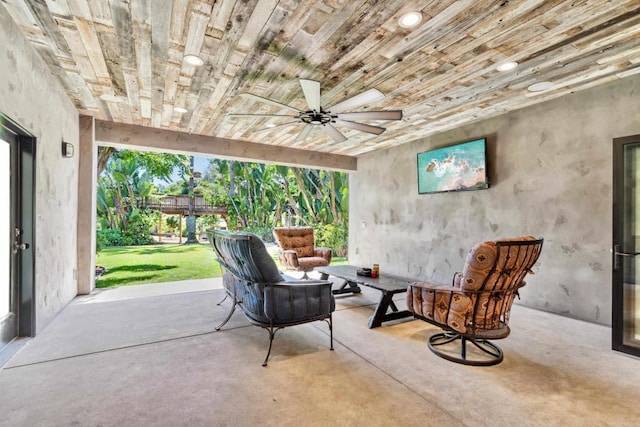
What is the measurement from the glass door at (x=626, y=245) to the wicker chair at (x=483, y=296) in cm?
104

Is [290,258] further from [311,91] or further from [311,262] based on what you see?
[311,91]

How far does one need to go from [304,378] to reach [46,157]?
355 centimetres

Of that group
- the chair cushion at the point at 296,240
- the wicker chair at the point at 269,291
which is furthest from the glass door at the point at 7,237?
the chair cushion at the point at 296,240

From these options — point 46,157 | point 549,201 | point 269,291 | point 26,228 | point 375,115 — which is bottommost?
point 269,291

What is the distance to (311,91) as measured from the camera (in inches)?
110

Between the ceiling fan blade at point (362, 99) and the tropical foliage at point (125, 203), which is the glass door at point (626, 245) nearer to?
the ceiling fan blade at point (362, 99)

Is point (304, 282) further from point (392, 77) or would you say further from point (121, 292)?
point (121, 292)

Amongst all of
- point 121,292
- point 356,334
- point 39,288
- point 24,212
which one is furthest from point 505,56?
point 121,292

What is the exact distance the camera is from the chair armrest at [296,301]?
2.59m

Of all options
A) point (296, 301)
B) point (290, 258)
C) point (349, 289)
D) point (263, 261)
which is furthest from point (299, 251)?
point (263, 261)

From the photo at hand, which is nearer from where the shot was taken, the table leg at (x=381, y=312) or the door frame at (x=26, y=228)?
the door frame at (x=26, y=228)

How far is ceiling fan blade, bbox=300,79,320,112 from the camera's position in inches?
105

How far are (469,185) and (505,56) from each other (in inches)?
91.4

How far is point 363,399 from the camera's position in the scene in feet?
6.58
